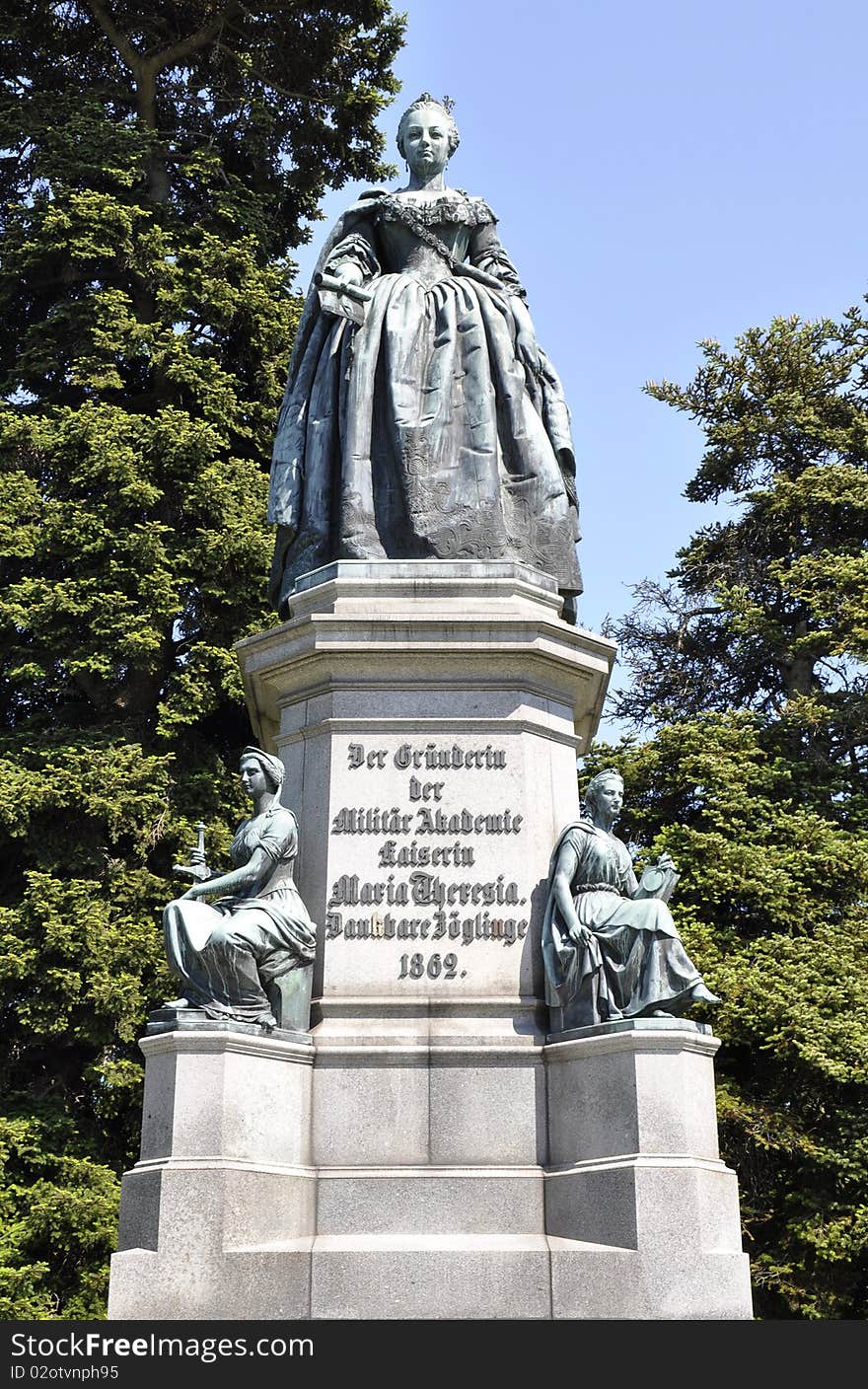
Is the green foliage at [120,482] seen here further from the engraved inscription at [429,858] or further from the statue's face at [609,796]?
the statue's face at [609,796]

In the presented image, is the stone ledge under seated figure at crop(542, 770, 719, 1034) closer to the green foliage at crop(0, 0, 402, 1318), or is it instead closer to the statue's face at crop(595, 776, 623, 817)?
the statue's face at crop(595, 776, 623, 817)

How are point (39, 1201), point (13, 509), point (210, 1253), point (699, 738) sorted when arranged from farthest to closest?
point (699, 738) < point (13, 509) < point (39, 1201) < point (210, 1253)

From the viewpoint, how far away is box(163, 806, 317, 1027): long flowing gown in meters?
9.11

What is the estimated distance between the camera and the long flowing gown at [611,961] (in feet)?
30.1

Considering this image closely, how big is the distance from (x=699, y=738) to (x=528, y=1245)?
53.0 feet

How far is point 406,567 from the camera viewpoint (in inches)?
418

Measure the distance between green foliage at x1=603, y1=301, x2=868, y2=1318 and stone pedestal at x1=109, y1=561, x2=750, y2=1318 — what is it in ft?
38.2

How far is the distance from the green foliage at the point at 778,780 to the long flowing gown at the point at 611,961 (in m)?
11.9

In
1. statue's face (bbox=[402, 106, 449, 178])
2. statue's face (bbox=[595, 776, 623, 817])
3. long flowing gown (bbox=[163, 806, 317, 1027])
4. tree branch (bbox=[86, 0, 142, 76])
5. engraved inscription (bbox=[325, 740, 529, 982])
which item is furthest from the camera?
tree branch (bbox=[86, 0, 142, 76])

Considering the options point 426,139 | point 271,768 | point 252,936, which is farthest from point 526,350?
point 252,936

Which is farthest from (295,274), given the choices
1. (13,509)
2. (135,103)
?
(13,509)

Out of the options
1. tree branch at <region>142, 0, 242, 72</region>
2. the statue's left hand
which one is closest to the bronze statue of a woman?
the statue's left hand
